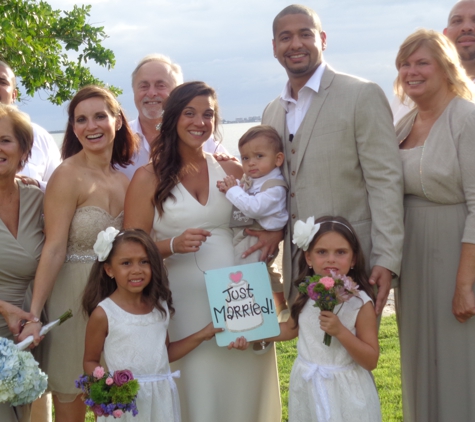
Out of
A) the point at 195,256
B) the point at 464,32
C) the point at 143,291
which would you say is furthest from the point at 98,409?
the point at 464,32

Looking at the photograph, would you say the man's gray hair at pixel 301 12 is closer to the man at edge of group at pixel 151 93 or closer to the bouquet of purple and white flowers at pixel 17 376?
the man at edge of group at pixel 151 93

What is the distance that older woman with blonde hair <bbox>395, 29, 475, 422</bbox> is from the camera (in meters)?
4.46

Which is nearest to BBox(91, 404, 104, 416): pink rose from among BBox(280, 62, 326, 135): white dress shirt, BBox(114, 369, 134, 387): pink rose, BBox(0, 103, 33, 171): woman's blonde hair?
BBox(114, 369, 134, 387): pink rose

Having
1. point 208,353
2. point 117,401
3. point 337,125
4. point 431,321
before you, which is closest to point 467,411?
point 431,321

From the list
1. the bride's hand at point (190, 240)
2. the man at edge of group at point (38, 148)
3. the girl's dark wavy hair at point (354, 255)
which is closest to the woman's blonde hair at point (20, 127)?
the bride's hand at point (190, 240)

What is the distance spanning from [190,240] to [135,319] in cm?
63

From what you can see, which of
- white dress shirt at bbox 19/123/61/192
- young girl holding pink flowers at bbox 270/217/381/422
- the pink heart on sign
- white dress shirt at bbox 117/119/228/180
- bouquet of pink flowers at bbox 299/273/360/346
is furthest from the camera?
white dress shirt at bbox 19/123/61/192

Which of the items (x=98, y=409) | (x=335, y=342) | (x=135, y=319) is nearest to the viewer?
(x=98, y=409)

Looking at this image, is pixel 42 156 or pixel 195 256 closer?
pixel 195 256

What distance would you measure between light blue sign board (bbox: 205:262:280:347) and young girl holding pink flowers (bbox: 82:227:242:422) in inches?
4.0

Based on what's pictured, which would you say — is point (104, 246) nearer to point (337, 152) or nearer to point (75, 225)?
point (75, 225)

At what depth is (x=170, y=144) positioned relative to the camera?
471cm

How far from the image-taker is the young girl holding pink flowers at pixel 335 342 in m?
3.95

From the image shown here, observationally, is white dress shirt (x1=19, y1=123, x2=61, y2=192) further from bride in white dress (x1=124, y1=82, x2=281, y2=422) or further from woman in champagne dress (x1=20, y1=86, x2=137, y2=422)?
bride in white dress (x1=124, y1=82, x2=281, y2=422)
